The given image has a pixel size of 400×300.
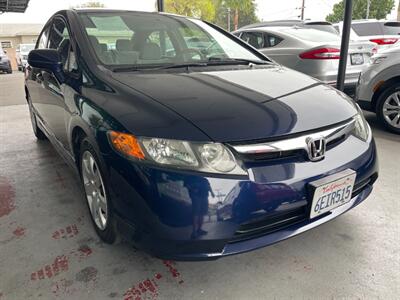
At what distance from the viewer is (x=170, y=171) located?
1.39 m

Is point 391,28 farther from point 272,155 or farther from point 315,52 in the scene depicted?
point 272,155

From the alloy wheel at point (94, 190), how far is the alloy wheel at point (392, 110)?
355cm

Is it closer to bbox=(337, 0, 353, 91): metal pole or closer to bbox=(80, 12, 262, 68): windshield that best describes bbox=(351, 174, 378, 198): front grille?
bbox=(80, 12, 262, 68): windshield

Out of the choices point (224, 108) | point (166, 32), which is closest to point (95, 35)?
point (166, 32)

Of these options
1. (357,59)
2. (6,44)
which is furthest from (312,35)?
(6,44)

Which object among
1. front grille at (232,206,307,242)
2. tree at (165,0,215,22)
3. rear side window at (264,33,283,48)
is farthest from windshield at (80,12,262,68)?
tree at (165,0,215,22)

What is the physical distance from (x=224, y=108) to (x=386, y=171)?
2.12 metres

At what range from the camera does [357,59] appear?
496 centimetres

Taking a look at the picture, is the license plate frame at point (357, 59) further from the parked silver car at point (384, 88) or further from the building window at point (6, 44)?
the building window at point (6, 44)

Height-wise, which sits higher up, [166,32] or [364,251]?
[166,32]

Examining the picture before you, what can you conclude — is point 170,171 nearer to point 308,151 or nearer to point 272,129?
point 272,129

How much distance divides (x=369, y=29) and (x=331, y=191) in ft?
24.7

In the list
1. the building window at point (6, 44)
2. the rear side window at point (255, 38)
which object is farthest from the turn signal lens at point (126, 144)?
the building window at point (6, 44)

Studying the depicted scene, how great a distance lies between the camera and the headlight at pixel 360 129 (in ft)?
6.17
